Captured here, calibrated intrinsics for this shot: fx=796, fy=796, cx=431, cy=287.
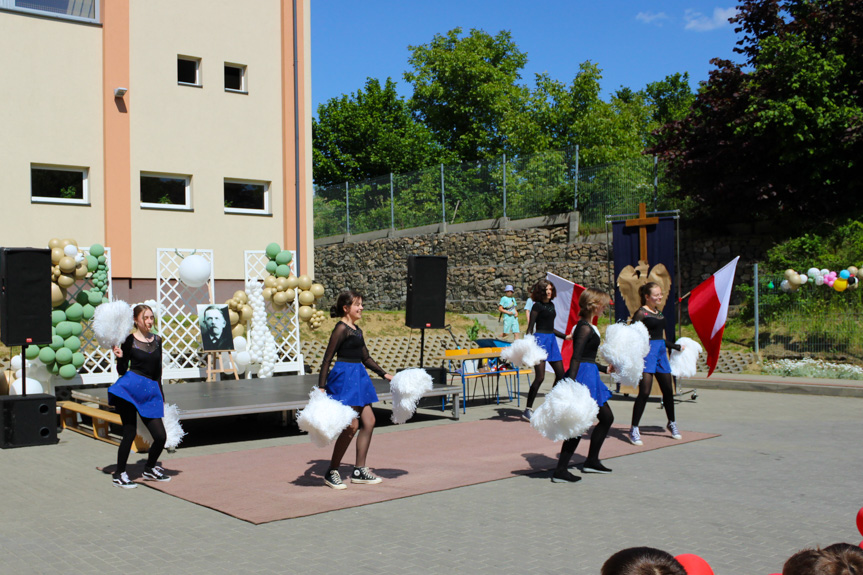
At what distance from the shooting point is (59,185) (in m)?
17.3

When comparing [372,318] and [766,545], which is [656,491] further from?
[372,318]

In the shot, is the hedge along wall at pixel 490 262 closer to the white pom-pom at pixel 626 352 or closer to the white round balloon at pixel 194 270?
the white round balloon at pixel 194 270

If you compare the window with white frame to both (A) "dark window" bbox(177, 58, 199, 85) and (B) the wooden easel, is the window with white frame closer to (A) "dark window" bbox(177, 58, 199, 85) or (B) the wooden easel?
(A) "dark window" bbox(177, 58, 199, 85)

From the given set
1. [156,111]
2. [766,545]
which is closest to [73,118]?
[156,111]

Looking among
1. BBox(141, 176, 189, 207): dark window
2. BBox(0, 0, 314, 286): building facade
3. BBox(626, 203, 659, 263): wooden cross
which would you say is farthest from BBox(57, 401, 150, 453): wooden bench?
BBox(626, 203, 659, 263): wooden cross

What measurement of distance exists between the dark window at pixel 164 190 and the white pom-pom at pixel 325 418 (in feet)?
42.7

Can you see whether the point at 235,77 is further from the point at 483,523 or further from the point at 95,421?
the point at 483,523

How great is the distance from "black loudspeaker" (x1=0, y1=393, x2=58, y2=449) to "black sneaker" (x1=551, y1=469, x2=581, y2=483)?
6.44 meters

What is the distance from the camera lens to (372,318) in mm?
21562

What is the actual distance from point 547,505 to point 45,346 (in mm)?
8093

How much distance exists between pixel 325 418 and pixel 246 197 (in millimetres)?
14075

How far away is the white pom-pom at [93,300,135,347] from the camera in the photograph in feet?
25.6

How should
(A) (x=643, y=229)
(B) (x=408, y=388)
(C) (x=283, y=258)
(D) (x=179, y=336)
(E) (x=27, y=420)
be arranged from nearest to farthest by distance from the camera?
(B) (x=408, y=388)
(E) (x=27, y=420)
(A) (x=643, y=229)
(D) (x=179, y=336)
(C) (x=283, y=258)

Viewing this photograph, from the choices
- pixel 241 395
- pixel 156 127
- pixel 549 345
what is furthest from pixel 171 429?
pixel 156 127
